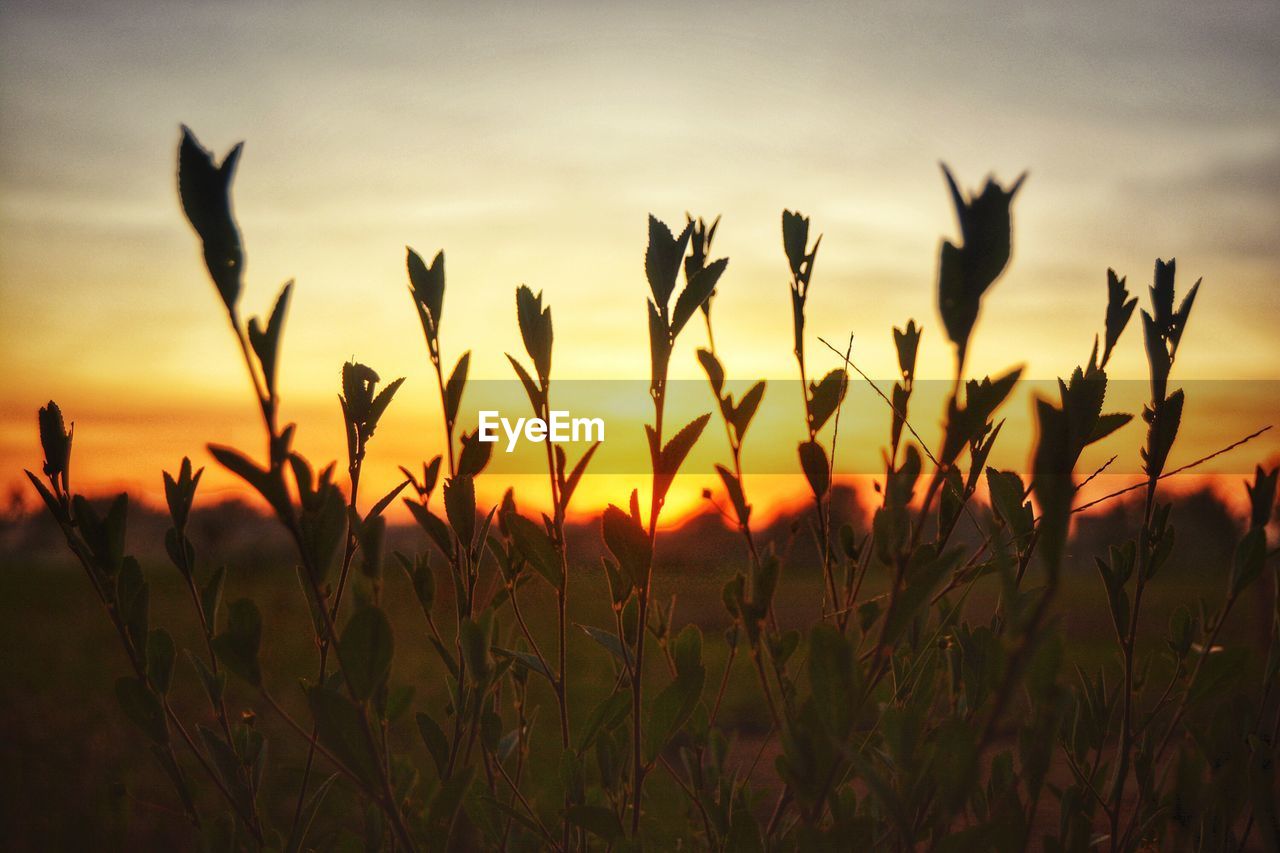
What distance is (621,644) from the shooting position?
3.46ft

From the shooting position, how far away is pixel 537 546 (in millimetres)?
1005

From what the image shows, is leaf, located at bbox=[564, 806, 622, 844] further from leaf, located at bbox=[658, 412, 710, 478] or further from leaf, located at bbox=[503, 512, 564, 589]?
leaf, located at bbox=[658, 412, 710, 478]

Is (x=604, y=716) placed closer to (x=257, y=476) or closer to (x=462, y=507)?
(x=462, y=507)

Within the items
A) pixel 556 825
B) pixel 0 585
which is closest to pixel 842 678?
pixel 556 825

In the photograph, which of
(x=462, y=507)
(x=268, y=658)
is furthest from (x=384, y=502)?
(x=268, y=658)

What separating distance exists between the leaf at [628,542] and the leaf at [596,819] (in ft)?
0.72

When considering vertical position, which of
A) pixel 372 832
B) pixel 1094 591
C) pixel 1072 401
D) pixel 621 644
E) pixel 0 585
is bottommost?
pixel 1094 591

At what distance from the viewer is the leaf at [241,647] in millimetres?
811

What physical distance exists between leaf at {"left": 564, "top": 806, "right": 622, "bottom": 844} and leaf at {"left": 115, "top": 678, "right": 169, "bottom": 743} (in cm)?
49

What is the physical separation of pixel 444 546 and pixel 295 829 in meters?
0.38

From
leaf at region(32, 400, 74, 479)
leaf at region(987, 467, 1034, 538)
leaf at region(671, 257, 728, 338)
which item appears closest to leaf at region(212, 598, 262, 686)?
leaf at region(32, 400, 74, 479)

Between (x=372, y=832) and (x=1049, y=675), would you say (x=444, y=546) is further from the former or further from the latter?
(x=1049, y=675)

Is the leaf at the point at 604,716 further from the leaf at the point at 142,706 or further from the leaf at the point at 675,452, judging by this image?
the leaf at the point at 142,706

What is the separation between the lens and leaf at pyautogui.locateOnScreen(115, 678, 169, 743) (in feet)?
3.51
